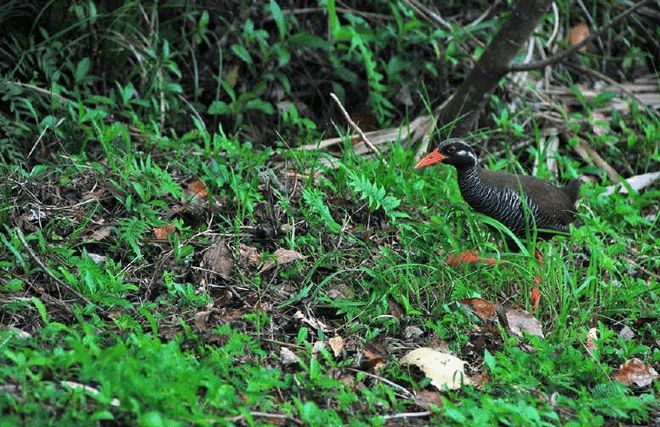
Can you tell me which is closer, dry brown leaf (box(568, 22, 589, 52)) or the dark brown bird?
the dark brown bird

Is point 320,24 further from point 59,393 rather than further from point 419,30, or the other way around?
point 59,393

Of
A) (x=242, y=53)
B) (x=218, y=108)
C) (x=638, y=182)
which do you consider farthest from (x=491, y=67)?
(x=218, y=108)

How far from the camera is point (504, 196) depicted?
557 centimetres

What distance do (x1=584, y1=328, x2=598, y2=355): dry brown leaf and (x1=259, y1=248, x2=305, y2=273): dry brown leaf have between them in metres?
1.57

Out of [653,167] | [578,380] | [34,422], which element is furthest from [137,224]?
[653,167]

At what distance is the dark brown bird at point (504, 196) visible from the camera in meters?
5.54

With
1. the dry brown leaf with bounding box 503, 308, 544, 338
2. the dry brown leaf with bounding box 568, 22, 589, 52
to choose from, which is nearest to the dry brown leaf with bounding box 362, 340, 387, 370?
the dry brown leaf with bounding box 503, 308, 544, 338

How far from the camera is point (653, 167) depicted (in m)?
7.33

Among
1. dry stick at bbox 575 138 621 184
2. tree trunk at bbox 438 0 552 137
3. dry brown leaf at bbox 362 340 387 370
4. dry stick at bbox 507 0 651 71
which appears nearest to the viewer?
dry brown leaf at bbox 362 340 387 370

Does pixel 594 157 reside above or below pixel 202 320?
below

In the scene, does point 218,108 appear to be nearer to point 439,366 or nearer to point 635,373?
point 439,366

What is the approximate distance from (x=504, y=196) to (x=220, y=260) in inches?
71.7

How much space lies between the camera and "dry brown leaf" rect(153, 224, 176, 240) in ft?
16.3

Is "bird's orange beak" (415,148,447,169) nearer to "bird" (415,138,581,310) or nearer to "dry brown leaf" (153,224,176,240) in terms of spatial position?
"bird" (415,138,581,310)
